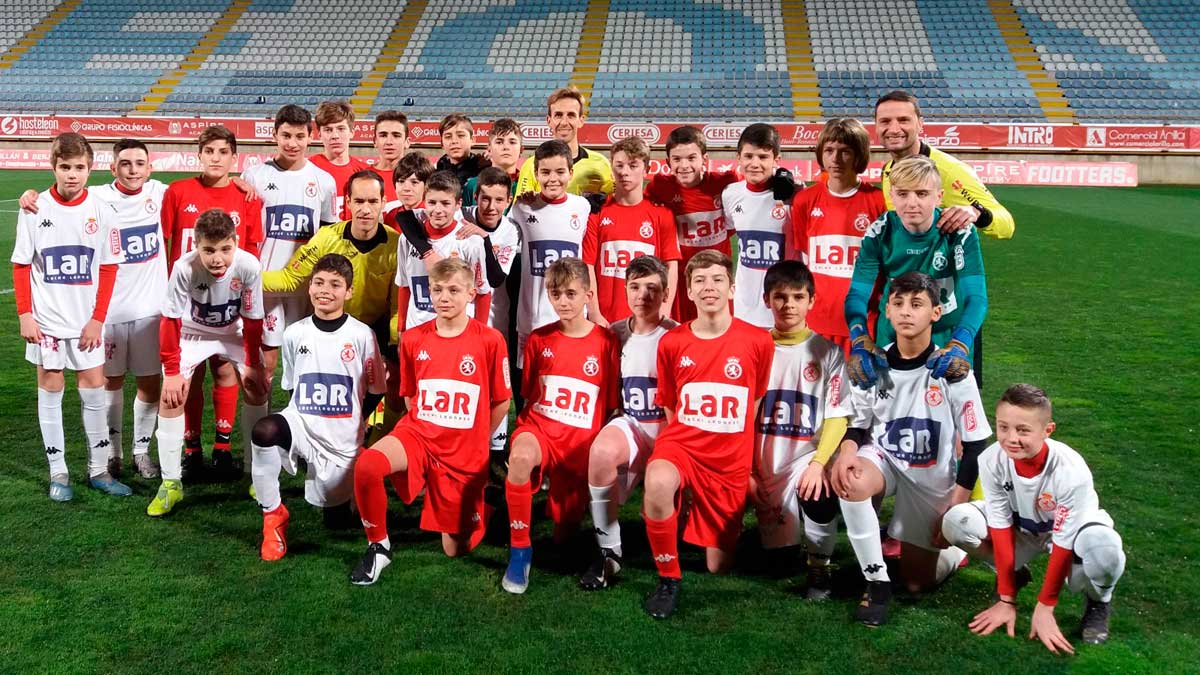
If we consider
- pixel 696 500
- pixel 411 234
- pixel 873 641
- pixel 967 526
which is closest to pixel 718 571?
pixel 696 500

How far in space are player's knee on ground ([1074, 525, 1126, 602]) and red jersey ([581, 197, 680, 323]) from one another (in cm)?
244

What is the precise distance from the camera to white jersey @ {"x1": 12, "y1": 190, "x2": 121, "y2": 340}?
457 cm

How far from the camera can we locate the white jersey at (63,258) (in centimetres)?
457

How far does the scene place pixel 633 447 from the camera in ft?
13.0

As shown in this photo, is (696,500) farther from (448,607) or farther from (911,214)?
(911,214)

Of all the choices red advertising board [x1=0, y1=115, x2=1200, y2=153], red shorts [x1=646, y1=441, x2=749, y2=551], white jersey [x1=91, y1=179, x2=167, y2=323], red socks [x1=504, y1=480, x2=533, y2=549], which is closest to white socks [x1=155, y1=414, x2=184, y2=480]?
white jersey [x1=91, y1=179, x2=167, y2=323]

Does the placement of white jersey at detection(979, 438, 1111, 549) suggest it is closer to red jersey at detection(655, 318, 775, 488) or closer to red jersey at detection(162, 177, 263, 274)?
red jersey at detection(655, 318, 775, 488)

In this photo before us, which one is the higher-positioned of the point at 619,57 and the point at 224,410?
the point at 619,57

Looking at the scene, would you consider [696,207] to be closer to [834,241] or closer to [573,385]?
[834,241]

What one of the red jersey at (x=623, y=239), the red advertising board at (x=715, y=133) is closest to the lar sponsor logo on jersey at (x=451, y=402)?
the red jersey at (x=623, y=239)

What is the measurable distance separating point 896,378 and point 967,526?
58 cm

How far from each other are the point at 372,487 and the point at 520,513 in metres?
0.59

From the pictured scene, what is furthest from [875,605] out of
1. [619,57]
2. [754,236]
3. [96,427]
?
[619,57]

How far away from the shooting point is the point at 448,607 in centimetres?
355
